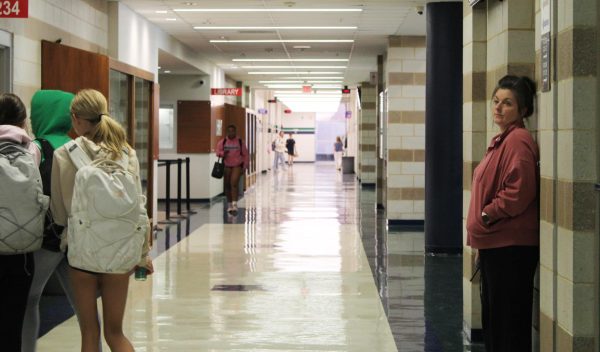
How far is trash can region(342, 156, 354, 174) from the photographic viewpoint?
3500cm

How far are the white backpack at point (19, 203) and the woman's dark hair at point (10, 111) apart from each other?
19 centimetres

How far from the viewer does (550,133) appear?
385 centimetres

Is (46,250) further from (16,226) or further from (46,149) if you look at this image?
(46,149)

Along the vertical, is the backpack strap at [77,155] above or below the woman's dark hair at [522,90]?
below

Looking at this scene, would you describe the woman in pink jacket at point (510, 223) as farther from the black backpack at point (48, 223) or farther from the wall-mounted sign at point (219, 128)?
the wall-mounted sign at point (219, 128)

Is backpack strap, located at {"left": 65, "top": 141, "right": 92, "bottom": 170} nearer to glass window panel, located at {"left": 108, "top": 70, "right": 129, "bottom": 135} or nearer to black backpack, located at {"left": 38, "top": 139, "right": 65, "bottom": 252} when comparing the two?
black backpack, located at {"left": 38, "top": 139, "right": 65, "bottom": 252}

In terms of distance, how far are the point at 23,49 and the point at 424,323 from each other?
4.08m

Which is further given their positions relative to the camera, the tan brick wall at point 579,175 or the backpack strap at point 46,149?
the backpack strap at point 46,149

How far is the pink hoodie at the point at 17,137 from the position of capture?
3965mm

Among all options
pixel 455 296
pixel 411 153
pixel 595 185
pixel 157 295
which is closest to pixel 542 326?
pixel 595 185

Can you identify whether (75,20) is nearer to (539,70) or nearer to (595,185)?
(539,70)

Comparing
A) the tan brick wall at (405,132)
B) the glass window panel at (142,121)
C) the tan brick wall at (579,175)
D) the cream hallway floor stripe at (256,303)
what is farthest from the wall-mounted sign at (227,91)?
the tan brick wall at (579,175)

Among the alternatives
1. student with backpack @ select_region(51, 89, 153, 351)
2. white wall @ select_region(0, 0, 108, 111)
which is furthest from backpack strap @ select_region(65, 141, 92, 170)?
white wall @ select_region(0, 0, 108, 111)

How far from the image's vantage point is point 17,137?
13.0 ft
